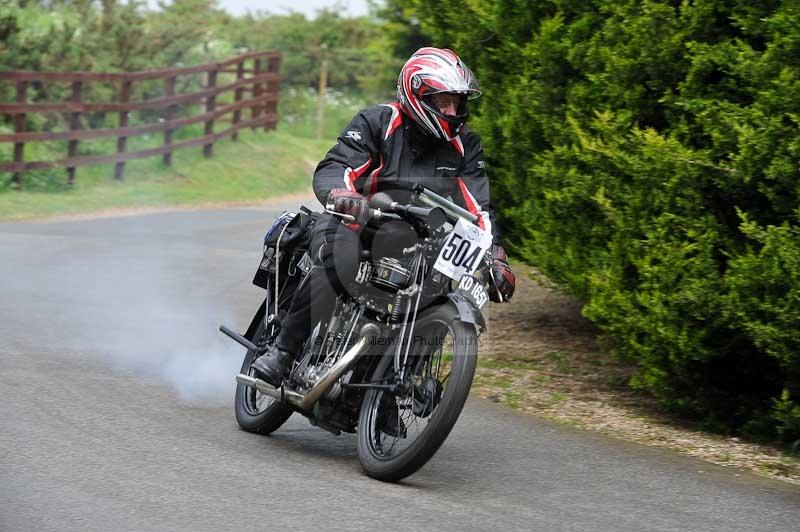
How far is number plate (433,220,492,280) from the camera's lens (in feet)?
18.4

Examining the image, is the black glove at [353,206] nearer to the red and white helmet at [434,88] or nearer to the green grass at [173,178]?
the red and white helmet at [434,88]

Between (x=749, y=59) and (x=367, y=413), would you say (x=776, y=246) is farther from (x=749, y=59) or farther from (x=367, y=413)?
(x=367, y=413)

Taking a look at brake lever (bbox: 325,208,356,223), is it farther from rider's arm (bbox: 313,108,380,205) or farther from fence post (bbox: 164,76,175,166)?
fence post (bbox: 164,76,175,166)

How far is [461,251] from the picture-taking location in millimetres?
5609

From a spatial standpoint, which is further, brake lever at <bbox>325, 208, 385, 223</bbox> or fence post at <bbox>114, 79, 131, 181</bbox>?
fence post at <bbox>114, 79, 131, 181</bbox>

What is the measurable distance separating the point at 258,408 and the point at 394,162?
166 centimetres

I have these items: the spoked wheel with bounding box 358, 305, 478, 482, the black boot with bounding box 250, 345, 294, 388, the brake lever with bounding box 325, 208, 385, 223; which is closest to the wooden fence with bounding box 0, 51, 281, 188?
the black boot with bounding box 250, 345, 294, 388

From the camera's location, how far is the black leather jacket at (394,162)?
6.09m

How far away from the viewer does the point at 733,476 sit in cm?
626

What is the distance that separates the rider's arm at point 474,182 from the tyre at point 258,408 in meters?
1.45

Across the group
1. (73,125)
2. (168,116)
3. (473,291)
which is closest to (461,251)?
(473,291)

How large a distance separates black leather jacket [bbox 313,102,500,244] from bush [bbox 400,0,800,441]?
1.26m

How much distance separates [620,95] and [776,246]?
6.13 ft

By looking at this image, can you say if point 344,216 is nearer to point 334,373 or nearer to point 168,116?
point 334,373
